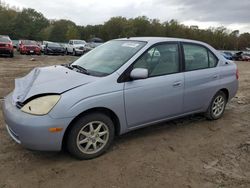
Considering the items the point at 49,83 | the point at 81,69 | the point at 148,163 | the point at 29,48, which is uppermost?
the point at 29,48

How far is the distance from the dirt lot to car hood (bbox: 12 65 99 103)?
831 millimetres

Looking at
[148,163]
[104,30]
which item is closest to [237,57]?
[104,30]

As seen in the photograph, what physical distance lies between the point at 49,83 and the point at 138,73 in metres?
1.21

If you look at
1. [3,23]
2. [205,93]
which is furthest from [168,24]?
[205,93]

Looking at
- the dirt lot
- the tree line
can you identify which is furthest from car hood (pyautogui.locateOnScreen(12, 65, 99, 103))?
the tree line

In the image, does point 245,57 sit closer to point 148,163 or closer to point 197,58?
point 197,58

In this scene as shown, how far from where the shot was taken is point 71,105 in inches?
135

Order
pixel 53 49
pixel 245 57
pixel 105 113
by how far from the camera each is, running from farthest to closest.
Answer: pixel 245 57, pixel 53 49, pixel 105 113

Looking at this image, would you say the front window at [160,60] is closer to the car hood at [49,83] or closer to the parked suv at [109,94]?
the parked suv at [109,94]

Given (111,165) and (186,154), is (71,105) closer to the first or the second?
(111,165)

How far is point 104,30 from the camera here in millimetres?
73250

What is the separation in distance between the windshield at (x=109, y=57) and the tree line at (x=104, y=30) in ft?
211

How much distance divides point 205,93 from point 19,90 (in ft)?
10.3

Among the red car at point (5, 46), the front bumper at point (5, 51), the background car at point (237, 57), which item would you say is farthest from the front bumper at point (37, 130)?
the background car at point (237, 57)
